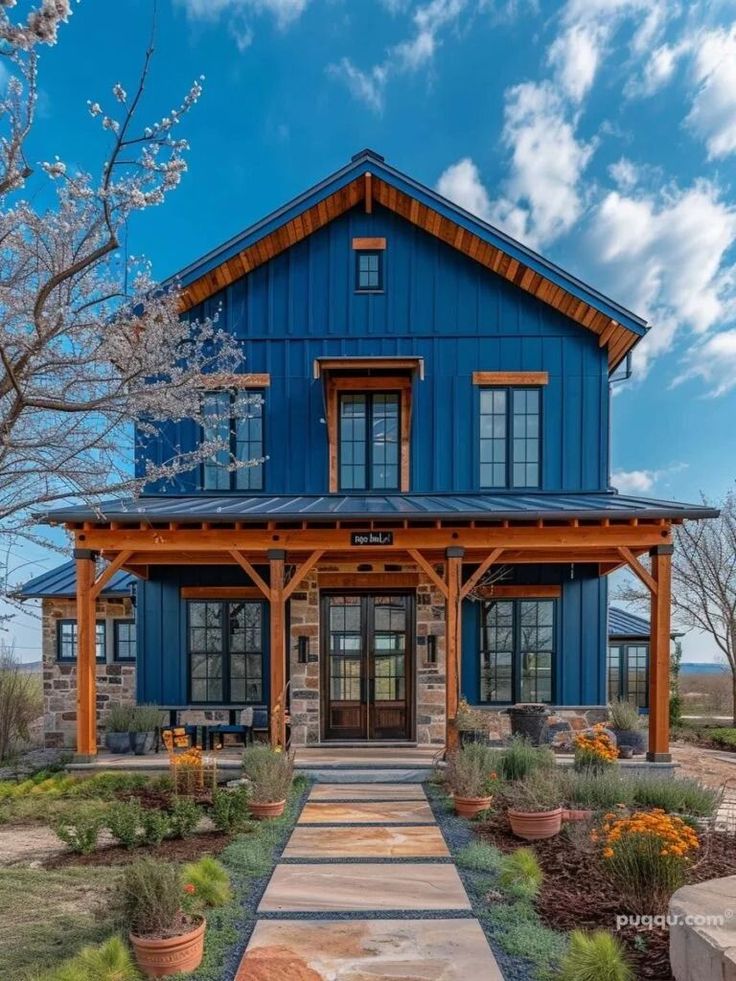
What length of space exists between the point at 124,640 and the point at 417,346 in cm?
770

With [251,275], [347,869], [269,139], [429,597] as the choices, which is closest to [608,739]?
[429,597]

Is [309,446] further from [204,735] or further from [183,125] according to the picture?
[183,125]

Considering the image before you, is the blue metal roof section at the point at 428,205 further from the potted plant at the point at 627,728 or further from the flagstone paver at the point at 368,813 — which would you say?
the flagstone paver at the point at 368,813

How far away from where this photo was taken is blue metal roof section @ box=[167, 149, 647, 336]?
1084 cm

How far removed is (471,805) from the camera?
6.78m

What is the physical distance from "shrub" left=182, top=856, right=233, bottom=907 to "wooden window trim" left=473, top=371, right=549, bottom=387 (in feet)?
28.0

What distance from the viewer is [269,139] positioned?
17.9 m

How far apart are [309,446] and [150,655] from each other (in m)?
4.51

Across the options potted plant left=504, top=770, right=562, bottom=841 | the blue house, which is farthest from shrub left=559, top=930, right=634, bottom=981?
the blue house

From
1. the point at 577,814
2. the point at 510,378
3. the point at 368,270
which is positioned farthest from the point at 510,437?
the point at 577,814

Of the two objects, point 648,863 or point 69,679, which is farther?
point 69,679

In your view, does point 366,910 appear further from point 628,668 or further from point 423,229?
point 628,668

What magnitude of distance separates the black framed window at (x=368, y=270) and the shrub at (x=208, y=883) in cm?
933

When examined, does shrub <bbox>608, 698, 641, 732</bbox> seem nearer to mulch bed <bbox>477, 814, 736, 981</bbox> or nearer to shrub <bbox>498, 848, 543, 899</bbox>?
mulch bed <bbox>477, 814, 736, 981</bbox>
